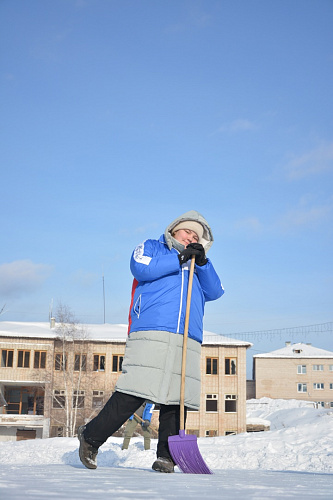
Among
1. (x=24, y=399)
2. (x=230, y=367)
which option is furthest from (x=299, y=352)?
(x=24, y=399)

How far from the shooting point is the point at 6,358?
36.9 metres

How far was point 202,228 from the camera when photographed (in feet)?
16.1

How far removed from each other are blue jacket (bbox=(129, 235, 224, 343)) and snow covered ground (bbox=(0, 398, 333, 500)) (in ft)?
3.69

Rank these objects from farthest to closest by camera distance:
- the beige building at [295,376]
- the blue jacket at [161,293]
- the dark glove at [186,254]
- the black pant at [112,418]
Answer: the beige building at [295,376]
the dark glove at [186,254]
the blue jacket at [161,293]
the black pant at [112,418]

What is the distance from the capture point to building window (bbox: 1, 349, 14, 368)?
36688 mm

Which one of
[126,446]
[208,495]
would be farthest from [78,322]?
[208,495]

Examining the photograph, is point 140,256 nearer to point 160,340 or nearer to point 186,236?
point 186,236

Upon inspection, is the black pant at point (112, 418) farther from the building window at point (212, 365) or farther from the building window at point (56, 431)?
the building window at point (212, 365)


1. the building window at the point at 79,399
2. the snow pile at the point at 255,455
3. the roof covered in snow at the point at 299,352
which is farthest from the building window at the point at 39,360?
the roof covered in snow at the point at 299,352

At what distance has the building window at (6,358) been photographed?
Answer: 120 feet

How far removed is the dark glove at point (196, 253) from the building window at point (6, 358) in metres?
34.9

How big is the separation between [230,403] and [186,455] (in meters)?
35.5

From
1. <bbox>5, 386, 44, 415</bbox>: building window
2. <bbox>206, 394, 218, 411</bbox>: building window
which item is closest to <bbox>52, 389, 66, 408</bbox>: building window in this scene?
<bbox>5, 386, 44, 415</bbox>: building window

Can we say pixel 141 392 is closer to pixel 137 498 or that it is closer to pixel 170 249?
pixel 170 249
